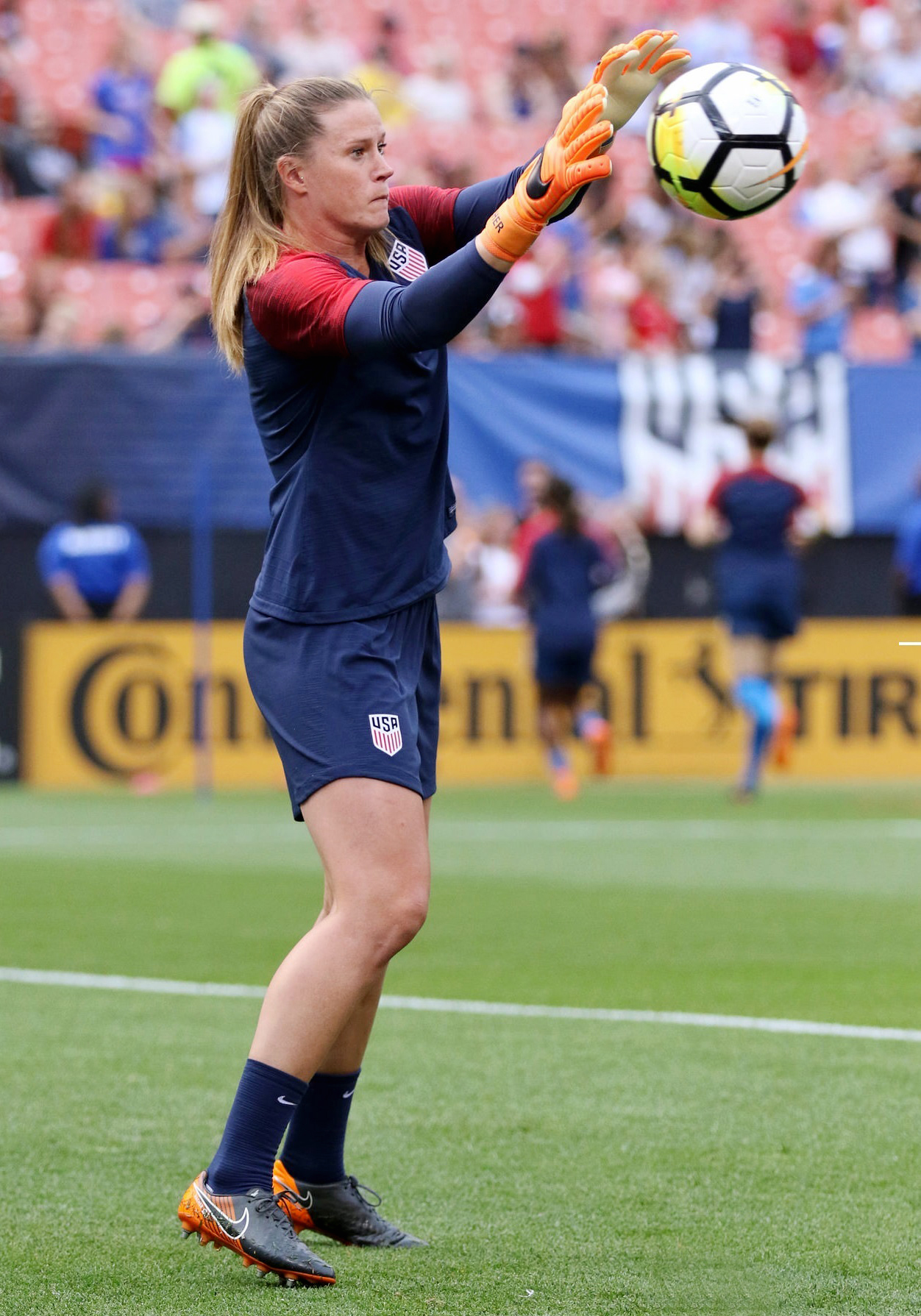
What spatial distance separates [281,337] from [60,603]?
1271 cm

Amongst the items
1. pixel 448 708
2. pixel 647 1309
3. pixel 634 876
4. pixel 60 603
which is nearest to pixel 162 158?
pixel 60 603

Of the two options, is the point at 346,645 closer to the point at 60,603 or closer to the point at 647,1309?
the point at 647,1309

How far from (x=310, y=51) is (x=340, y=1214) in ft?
60.4

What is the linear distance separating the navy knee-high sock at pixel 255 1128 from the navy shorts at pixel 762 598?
1091 centimetres

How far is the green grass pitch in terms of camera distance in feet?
12.2

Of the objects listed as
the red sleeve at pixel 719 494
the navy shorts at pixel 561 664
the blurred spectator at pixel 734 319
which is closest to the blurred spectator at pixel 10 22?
the blurred spectator at pixel 734 319

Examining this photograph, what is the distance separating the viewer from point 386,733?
3.86 meters

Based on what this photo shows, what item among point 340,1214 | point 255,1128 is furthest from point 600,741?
point 255,1128

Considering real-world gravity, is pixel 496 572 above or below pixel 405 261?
below

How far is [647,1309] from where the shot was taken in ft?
11.4

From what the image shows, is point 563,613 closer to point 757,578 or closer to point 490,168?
point 757,578

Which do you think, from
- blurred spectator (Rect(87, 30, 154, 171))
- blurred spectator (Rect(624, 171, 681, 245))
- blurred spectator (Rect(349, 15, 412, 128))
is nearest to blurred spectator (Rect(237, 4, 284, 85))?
blurred spectator (Rect(349, 15, 412, 128))

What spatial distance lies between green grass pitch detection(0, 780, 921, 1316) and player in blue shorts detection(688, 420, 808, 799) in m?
3.59

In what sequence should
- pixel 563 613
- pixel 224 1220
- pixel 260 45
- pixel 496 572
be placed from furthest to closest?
1. pixel 260 45
2. pixel 496 572
3. pixel 563 613
4. pixel 224 1220
